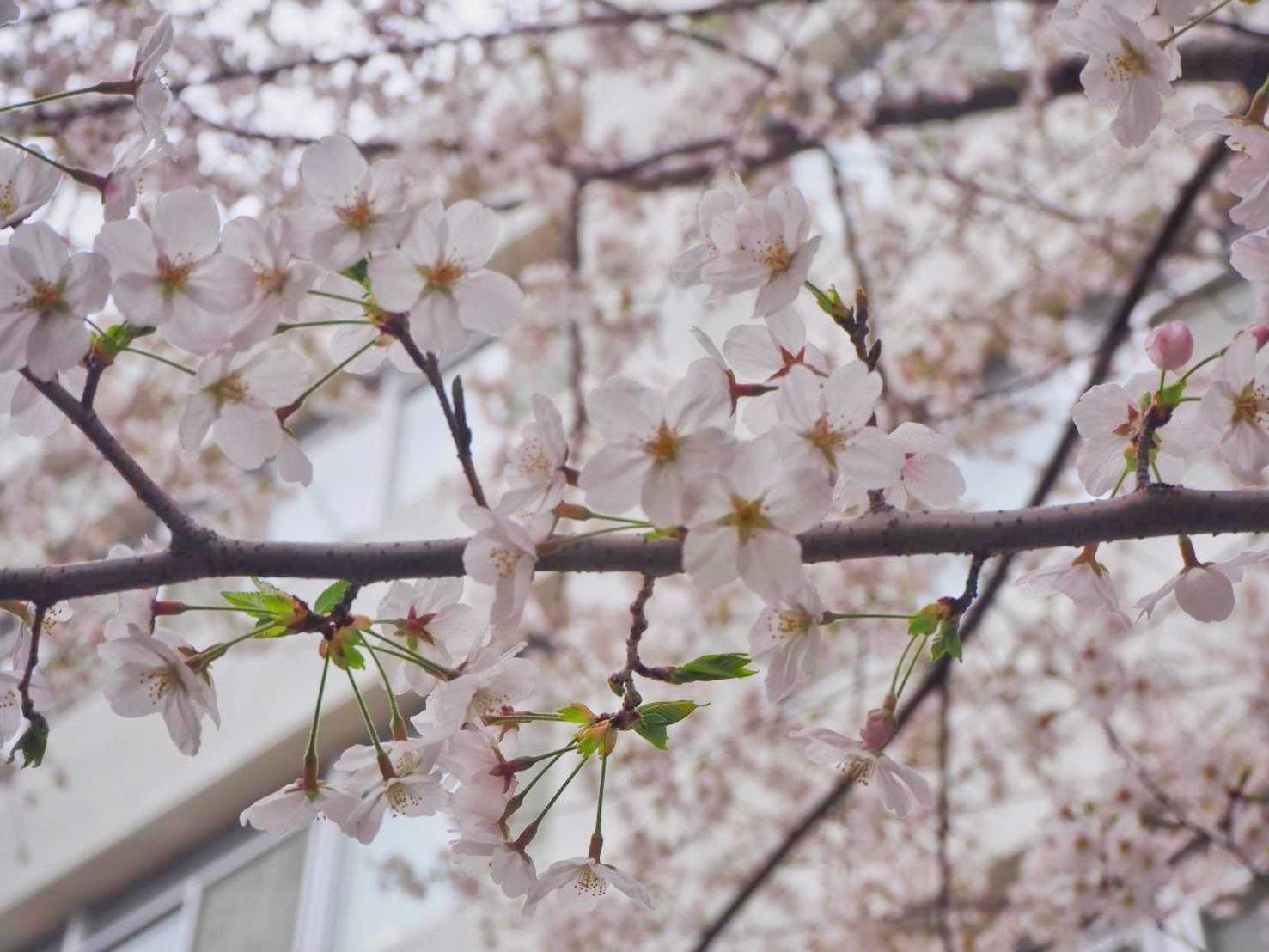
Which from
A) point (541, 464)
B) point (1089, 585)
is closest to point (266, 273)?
point (541, 464)

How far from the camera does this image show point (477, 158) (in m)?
4.97

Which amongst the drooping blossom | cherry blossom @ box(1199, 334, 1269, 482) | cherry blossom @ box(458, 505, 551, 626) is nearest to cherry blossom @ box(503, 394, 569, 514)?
cherry blossom @ box(458, 505, 551, 626)

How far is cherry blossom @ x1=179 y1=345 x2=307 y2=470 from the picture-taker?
45.9 inches

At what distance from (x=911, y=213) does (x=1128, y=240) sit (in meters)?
1.25

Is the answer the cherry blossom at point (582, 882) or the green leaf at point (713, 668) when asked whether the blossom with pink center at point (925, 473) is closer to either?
the green leaf at point (713, 668)

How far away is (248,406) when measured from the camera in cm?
118

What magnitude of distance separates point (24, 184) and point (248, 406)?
273 mm

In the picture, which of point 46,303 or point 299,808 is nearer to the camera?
point 46,303

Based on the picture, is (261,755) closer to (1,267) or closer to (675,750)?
(675,750)

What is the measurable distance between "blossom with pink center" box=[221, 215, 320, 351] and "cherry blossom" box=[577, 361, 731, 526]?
0.27 m

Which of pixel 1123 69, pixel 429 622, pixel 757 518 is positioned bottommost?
pixel 429 622

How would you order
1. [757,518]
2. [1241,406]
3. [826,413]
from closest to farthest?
[757,518], [826,413], [1241,406]

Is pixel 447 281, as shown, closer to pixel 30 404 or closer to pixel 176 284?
pixel 176 284

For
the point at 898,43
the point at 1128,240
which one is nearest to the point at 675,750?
the point at 1128,240
